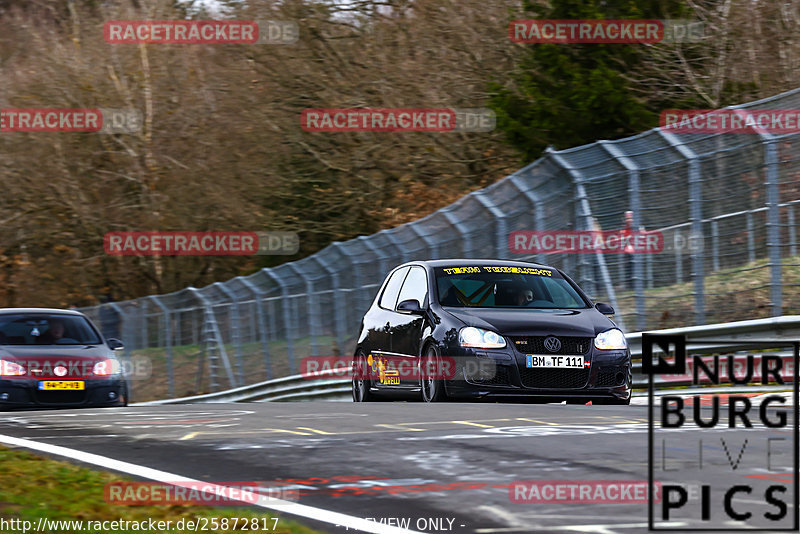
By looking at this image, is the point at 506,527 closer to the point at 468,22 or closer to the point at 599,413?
the point at 599,413

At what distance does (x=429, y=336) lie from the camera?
1259 centimetres

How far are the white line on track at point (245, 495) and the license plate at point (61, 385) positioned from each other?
6.69 metres

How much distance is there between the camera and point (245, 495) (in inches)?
264

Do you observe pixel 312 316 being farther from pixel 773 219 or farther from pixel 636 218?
pixel 773 219

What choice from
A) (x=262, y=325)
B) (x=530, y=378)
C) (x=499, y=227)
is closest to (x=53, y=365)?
(x=499, y=227)

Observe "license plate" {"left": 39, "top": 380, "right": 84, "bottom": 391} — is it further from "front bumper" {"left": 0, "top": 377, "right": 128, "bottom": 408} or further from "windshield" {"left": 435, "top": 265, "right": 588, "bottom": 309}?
"windshield" {"left": 435, "top": 265, "right": 588, "bottom": 309}

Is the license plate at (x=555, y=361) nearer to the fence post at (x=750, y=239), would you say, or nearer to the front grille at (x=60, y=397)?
the fence post at (x=750, y=239)

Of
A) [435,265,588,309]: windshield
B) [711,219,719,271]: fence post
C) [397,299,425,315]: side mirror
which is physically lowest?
[397,299,425,315]: side mirror

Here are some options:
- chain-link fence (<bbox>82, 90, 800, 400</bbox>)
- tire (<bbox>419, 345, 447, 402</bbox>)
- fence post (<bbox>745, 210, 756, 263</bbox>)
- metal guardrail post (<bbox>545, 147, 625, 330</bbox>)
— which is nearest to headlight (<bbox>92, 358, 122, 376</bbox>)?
chain-link fence (<bbox>82, 90, 800, 400</bbox>)

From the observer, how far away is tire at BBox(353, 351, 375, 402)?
1450cm

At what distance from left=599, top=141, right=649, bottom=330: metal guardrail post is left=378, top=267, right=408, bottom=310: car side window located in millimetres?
2651

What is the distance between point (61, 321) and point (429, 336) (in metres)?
7.33

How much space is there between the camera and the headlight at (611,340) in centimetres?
1210

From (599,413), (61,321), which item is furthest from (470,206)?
(599,413)
